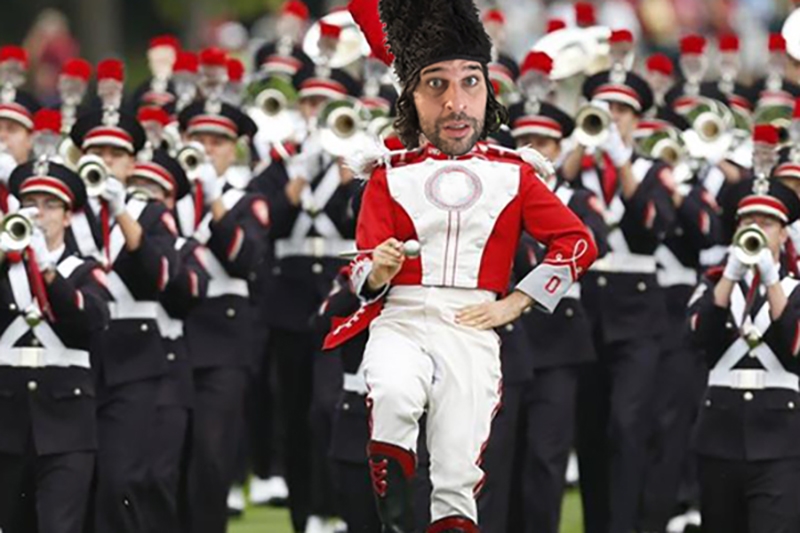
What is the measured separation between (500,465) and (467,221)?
408 cm

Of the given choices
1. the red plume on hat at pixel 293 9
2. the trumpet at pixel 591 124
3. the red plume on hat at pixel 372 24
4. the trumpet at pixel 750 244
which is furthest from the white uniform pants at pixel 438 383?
the red plume on hat at pixel 293 9

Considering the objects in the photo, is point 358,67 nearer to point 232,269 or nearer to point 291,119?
point 291,119

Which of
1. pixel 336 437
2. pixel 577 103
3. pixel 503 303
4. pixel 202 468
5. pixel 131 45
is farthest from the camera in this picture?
pixel 131 45

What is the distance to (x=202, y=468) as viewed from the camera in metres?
18.0

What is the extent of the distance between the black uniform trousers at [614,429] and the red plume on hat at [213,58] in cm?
317

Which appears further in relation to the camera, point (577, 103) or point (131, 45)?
point (131, 45)

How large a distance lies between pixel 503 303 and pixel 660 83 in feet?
28.4

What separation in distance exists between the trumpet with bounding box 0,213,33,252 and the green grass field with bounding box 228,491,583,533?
4953mm

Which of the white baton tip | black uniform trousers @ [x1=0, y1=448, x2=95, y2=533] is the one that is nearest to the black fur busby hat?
the white baton tip

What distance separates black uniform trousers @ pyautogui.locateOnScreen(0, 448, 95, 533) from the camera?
1574 cm

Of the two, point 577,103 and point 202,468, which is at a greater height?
point 577,103

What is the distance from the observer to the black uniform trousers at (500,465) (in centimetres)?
1667

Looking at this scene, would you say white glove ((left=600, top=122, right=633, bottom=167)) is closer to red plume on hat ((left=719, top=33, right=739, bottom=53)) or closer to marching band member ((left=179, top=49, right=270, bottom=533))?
marching band member ((left=179, top=49, right=270, bottom=533))

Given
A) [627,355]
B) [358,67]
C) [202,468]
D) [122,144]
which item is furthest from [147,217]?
[358,67]
